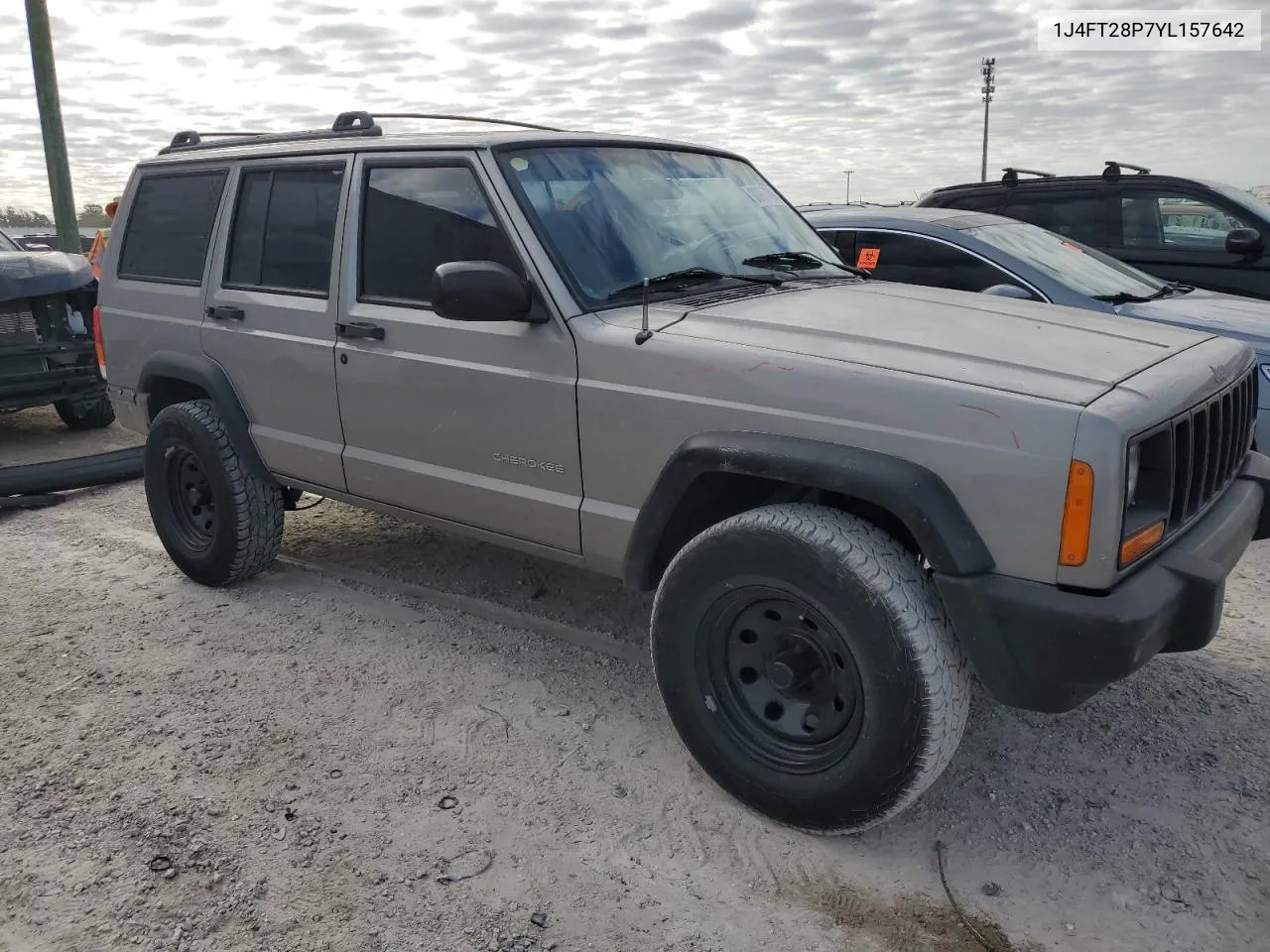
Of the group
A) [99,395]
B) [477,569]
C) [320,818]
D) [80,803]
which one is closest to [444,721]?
[320,818]

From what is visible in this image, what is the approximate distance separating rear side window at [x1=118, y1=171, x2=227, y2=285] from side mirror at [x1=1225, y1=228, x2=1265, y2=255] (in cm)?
608

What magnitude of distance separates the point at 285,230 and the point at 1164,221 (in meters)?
5.89

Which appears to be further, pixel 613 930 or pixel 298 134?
pixel 298 134

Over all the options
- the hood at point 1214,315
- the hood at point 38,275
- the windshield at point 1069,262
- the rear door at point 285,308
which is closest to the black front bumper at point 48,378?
the hood at point 38,275

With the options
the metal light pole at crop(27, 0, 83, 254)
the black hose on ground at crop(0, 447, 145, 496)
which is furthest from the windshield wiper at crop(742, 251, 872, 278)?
the metal light pole at crop(27, 0, 83, 254)

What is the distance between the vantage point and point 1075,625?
234cm

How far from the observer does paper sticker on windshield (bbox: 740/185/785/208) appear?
401 cm

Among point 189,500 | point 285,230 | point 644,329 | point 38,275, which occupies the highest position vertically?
point 285,230

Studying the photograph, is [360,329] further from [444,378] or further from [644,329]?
[644,329]

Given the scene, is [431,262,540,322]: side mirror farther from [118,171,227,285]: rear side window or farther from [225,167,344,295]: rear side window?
[118,171,227,285]: rear side window

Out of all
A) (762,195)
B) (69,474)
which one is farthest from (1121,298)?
(69,474)

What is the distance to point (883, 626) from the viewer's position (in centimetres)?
255

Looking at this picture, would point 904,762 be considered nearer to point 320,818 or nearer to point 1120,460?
point 1120,460

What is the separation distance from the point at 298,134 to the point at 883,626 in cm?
344
